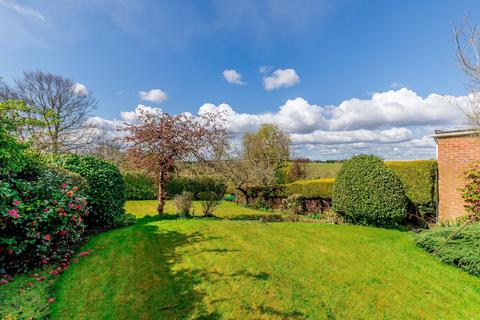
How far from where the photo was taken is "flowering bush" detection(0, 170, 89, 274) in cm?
389

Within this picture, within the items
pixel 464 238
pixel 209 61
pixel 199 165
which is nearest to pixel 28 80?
pixel 209 61

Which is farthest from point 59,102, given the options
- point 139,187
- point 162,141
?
point 162,141

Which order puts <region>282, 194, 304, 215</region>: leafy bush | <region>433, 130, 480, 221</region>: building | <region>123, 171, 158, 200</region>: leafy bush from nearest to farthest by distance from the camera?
<region>433, 130, 480, 221</region>: building < <region>282, 194, 304, 215</region>: leafy bush < <region>123, 171, 158, 200</region>: leafy bush

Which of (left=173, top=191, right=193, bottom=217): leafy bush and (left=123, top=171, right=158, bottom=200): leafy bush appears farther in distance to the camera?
(left=123, top=171, right=158, bottom=200): leafy bush

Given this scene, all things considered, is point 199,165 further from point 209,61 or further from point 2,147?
point 2,147

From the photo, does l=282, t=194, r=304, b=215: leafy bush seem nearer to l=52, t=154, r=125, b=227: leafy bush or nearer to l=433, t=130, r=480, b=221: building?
l=433, t=130, r=480, b=221: building

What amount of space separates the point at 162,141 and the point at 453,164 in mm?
11218

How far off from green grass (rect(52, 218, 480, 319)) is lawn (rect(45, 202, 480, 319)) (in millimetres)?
16

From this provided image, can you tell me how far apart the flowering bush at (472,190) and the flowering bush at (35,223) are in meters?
11.7

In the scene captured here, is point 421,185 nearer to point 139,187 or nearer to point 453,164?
point 453,164

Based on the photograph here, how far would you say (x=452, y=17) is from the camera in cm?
681

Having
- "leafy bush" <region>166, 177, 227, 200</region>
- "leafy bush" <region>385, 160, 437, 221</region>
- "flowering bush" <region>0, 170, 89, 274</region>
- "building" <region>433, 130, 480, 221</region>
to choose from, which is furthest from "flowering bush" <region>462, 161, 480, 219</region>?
"leafy bush" <region>166, 177, 227, 200</region>

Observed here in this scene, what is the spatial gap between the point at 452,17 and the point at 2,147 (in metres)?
11.9

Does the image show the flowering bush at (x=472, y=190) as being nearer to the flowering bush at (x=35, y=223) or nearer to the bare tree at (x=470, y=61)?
the bare tree at (x=470, y=61)
